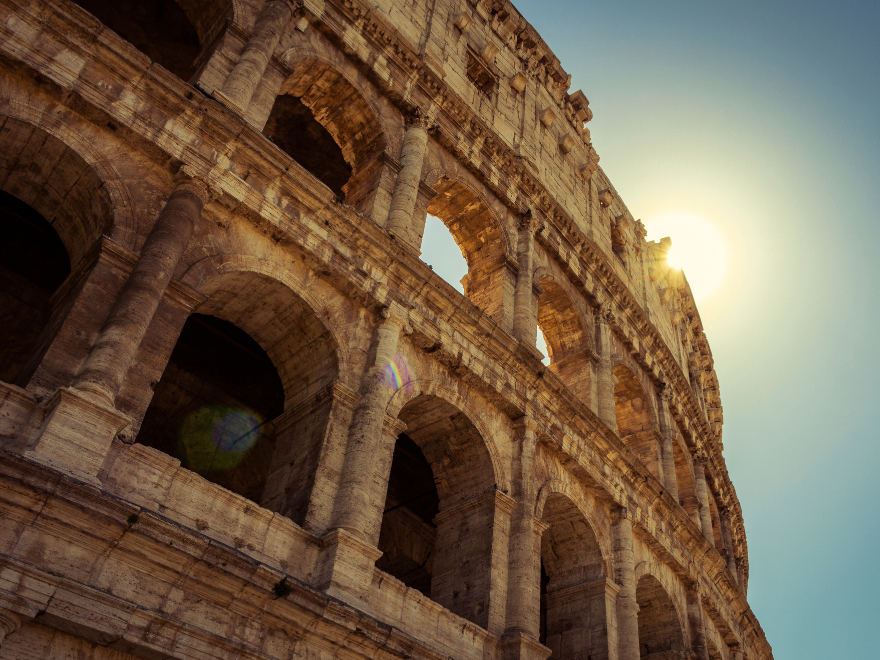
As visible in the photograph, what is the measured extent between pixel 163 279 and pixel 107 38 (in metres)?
2.94

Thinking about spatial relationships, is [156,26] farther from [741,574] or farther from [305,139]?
[741,574]

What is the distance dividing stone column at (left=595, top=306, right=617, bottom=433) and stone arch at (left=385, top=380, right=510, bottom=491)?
3887 mm

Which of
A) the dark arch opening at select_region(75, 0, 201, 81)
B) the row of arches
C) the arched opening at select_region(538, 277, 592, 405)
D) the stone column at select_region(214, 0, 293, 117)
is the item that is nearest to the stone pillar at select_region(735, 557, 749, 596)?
the row of arches

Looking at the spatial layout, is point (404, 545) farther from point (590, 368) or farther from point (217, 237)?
point (217, 237)

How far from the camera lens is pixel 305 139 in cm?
1480

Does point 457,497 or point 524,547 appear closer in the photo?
point 524,547

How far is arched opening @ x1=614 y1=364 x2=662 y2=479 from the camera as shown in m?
17.1

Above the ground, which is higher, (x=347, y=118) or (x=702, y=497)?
(x=347, y=118)

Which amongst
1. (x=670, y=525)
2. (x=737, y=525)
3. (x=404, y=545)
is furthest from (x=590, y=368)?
(x=737, y=525)

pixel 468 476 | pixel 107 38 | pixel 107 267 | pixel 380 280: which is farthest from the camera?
pixel 468 476

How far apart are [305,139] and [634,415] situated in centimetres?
928

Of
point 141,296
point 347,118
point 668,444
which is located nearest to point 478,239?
point 347,118

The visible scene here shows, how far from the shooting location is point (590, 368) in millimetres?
15211

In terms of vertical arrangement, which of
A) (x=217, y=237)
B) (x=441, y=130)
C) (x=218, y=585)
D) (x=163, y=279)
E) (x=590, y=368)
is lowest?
(x=218, y=585)
